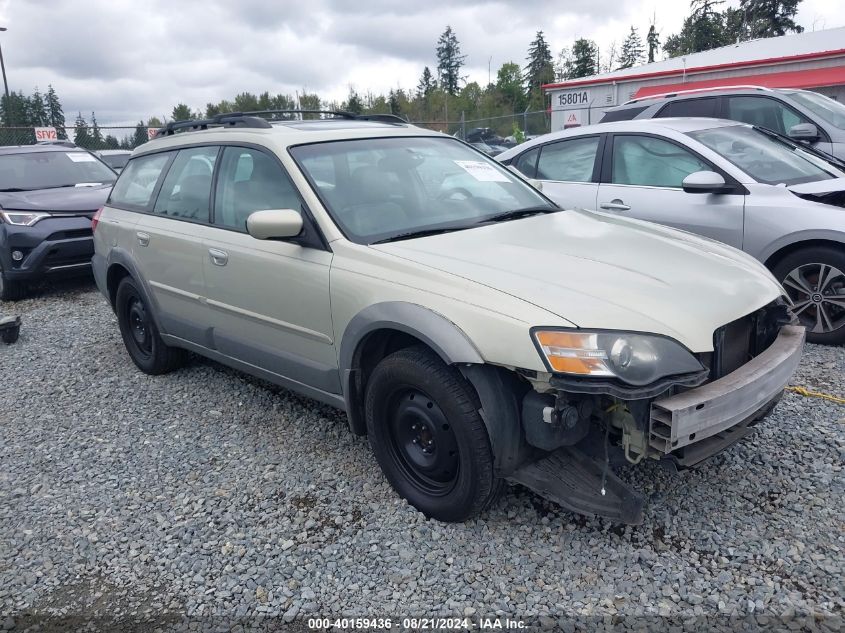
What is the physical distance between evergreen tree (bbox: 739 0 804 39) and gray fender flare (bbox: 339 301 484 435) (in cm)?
5856

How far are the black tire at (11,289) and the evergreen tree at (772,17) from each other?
56.7 meters

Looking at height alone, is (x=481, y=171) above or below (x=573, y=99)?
below

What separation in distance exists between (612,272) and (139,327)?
12.4 feet

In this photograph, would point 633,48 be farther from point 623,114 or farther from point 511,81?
point 623,114

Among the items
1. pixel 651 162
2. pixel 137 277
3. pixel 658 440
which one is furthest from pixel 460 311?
pixel 651 162

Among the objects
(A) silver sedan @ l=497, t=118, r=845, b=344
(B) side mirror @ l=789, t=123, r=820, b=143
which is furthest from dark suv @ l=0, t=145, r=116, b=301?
(B) side mirror @ l=789, t=123, r=820, b=143

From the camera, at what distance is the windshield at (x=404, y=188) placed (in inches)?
137

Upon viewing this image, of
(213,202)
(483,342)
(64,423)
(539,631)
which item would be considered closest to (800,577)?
(539,631)

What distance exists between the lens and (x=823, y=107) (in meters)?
7.77

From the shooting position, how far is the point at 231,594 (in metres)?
2.72

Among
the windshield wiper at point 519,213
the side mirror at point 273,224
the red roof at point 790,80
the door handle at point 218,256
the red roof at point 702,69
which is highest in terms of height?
the red roof at point 702,69

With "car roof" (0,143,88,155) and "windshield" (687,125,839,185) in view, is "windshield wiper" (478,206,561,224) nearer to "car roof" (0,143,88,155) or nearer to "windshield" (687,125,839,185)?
"windshield" (687,125,839,185)

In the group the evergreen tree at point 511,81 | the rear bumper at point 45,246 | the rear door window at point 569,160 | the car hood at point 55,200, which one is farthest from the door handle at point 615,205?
the evergreen tree at point 511,81

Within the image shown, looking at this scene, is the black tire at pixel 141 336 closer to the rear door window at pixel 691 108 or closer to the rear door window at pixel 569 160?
the rear door window at pixel 569 160
